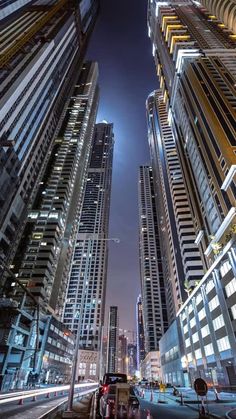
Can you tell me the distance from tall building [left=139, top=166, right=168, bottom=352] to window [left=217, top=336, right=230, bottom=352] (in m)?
103

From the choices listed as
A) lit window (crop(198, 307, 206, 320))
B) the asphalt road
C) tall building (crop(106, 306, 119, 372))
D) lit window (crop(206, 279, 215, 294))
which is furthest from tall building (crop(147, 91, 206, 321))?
tall building (crop(106, 306, 119, 372))

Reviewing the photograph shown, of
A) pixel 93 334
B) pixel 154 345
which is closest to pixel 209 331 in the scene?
pixel 93 334

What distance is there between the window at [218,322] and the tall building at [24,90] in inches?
2012

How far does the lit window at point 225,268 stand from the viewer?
1604 inches

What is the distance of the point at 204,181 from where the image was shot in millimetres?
70875

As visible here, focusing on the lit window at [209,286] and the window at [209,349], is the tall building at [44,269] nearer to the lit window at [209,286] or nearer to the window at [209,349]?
the lit window at [209,286]

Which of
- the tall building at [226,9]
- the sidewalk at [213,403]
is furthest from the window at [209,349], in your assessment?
the tall building at [226,9]

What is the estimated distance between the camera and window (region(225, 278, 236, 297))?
125ft

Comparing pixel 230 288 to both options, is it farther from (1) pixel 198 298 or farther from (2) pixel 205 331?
(1) pixel 198 298

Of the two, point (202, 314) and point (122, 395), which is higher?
point (202, 314)

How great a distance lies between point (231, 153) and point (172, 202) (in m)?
48.2

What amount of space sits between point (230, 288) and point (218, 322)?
26.6 ft

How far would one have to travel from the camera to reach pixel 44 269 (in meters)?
82.8

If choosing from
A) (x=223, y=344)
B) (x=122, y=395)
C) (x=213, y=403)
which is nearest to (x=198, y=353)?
(x=223, y=344)
